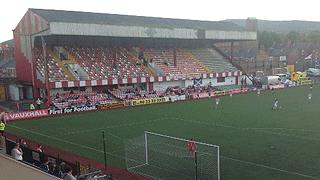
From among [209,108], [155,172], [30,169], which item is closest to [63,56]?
[209,108]

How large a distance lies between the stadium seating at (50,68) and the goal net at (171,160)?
23.5m

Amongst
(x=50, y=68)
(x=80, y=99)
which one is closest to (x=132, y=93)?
(x=80, y=99)

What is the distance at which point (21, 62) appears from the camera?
44375mm

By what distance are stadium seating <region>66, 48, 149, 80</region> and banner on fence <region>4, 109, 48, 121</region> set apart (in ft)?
31.3

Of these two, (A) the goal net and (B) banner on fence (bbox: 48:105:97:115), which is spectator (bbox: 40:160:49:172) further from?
(B) banner on fence (bbox: 48:105:97:115)

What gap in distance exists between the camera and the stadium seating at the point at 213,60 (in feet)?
191

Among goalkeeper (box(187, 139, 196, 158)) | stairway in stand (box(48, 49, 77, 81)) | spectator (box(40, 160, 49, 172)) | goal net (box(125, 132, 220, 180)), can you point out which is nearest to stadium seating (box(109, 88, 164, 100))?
stairway in stand (box(48, 49, 77, 81))

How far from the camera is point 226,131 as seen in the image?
83.7ft

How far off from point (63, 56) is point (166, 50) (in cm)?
1646

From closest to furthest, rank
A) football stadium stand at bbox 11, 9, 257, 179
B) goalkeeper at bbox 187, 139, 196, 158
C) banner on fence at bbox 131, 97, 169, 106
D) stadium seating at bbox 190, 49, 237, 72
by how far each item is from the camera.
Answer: goalkeeper at bbox 187, 139, 196, 158, football stadium stand at bbox 11, 9, 257, 179, banner on fence at bbox 131, 97, 169, 106, stadium seating at bbox 190, 49, 237, 72

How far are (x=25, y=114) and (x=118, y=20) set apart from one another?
20.0 m

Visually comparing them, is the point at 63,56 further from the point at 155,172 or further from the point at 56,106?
the point at 155,172

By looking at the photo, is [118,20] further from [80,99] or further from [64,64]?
[80,99]

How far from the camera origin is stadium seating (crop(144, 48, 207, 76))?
52.7 m
